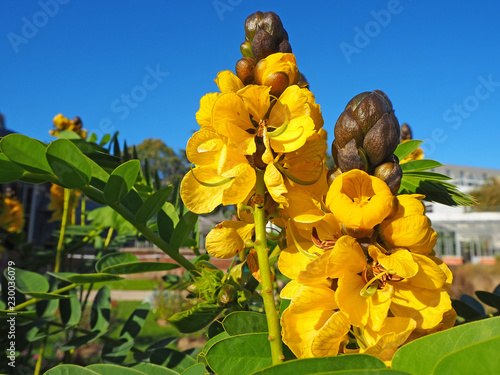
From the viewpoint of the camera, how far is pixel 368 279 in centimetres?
58

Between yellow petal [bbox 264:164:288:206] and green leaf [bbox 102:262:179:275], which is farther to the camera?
green leaf [bbox 102:262:179:275]

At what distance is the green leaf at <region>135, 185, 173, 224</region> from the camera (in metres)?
1.01

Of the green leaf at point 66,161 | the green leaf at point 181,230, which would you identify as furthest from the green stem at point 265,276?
the green leaf at point 66,161

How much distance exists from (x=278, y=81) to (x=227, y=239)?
12.1 inches

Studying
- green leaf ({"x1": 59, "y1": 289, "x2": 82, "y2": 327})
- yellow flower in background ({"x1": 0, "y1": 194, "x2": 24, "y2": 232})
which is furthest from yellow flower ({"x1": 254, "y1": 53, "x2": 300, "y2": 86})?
yellow flower in background ({"x1": 0, "y1": 194, "x2": 24, "y2": 232})

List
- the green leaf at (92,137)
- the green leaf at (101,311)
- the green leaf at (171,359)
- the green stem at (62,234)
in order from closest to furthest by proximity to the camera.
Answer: the green leaf at (171,359), the green leaf at (101,311), the green stem at (62,234), the green leaf at (92,137)

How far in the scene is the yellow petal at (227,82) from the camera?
0.72 m

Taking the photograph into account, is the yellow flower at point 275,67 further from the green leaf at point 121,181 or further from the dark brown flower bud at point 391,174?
the green leaf at point 121,181

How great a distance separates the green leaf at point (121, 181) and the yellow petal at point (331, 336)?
63 cm

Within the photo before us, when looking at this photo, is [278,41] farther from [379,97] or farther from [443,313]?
[443,313]

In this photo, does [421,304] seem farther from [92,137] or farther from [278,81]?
[92,137]

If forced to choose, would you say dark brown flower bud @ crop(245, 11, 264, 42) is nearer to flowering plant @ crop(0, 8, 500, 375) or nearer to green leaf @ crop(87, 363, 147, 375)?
flowering plant @ crop(0, 8, 500, 375)

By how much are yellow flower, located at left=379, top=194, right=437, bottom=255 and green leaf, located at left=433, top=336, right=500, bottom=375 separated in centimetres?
20

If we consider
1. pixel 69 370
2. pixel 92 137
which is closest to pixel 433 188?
pixel 69 370
